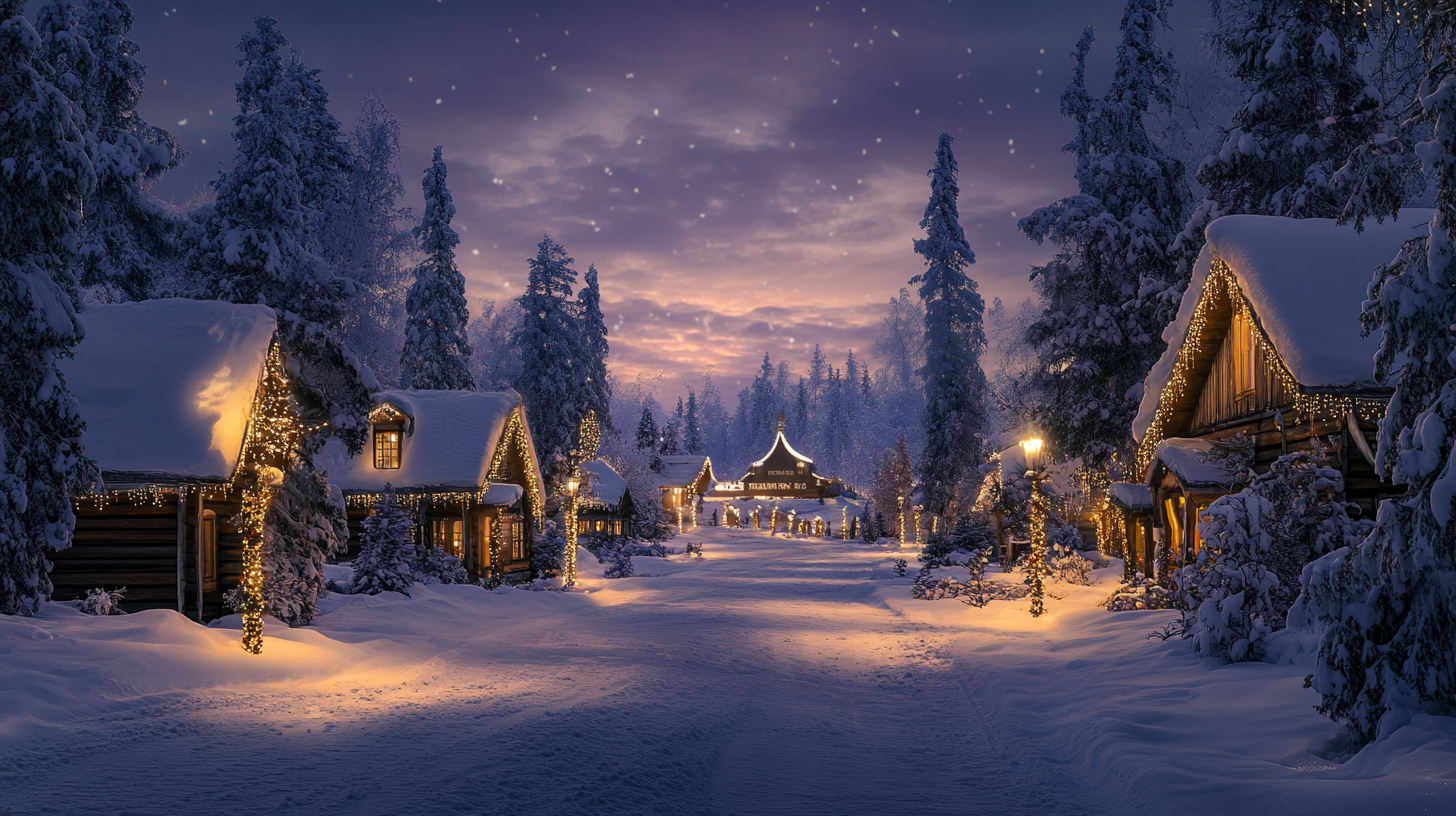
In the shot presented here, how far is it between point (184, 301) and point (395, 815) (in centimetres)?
1583

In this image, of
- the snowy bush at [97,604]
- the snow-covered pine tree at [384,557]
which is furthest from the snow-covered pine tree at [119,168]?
the snowy bush at [97,604]

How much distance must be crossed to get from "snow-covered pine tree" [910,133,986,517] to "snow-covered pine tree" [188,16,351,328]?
92.5ft

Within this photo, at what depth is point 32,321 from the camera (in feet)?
39.6

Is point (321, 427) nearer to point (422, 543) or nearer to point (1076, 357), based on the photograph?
point (422, 543)

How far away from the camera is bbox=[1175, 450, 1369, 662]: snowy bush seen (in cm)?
1049

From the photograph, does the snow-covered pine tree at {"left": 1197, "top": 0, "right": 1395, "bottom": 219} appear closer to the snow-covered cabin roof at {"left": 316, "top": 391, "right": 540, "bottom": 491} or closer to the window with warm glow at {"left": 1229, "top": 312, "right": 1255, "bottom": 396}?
the window with warm glow at {"left": 1229, "top": 312, "right": 1255, "bottom": 396}

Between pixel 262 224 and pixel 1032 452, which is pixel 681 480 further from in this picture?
pixel 1032 452

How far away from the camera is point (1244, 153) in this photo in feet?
74.7

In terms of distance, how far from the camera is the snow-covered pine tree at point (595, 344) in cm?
5494

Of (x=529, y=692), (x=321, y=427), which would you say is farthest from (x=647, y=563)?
(x=529, y=692)

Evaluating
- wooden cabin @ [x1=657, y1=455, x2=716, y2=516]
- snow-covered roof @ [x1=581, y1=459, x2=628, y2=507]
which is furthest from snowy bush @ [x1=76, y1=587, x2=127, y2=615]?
wooden cabin @ [x1=657, y1=455, x2=716, y2=516]

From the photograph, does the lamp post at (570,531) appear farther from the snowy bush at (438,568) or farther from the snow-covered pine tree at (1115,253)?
the snow-covered pine tree at (1115,253)

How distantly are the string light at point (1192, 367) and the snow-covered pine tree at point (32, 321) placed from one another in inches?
681

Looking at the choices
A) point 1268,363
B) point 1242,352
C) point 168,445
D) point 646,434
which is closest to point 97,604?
point 168,445
